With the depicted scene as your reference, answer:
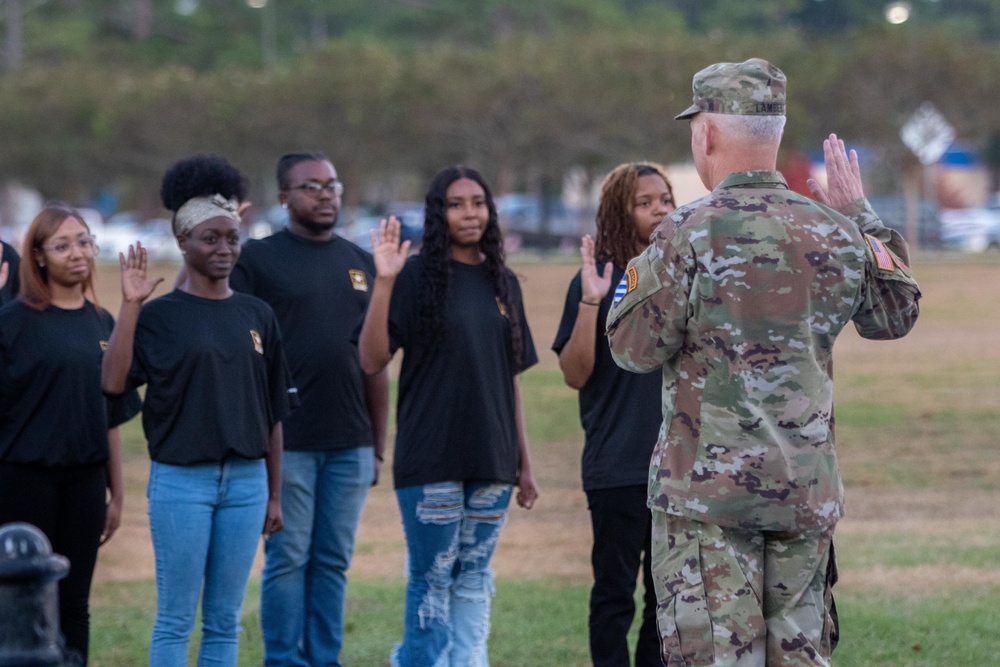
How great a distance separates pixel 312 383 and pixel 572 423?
877 centimetres

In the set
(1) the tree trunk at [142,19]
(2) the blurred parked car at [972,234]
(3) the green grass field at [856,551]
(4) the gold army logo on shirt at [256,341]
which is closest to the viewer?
(4) the gold army logo on shirt at [256,341]

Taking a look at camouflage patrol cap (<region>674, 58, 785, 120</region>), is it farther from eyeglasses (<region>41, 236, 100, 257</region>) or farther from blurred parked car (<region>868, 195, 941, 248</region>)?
blurred parked car (<region>868, 195, 941, 248</region>)

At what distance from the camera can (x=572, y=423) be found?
48.9 feet

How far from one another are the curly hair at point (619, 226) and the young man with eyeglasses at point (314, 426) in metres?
1.19

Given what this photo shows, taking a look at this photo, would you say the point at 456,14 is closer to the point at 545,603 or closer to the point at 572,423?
the point at 572,423

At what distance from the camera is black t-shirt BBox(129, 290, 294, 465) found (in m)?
5.26

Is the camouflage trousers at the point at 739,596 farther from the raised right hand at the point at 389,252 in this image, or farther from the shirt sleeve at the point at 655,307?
the raised right hand at the point at 389,252

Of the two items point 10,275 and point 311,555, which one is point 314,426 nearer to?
point 311,555

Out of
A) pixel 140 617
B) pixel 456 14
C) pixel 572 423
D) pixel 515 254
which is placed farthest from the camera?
pixel 456 14

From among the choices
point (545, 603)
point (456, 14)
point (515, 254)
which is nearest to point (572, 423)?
point (545, 603)

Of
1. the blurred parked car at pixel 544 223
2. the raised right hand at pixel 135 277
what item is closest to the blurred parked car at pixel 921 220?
the blurred parked car at pixel 544 223

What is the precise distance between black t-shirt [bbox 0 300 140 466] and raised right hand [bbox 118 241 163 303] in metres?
0.48

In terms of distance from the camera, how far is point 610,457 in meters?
A: 5.59

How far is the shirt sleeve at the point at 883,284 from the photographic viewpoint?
420 centimetres
